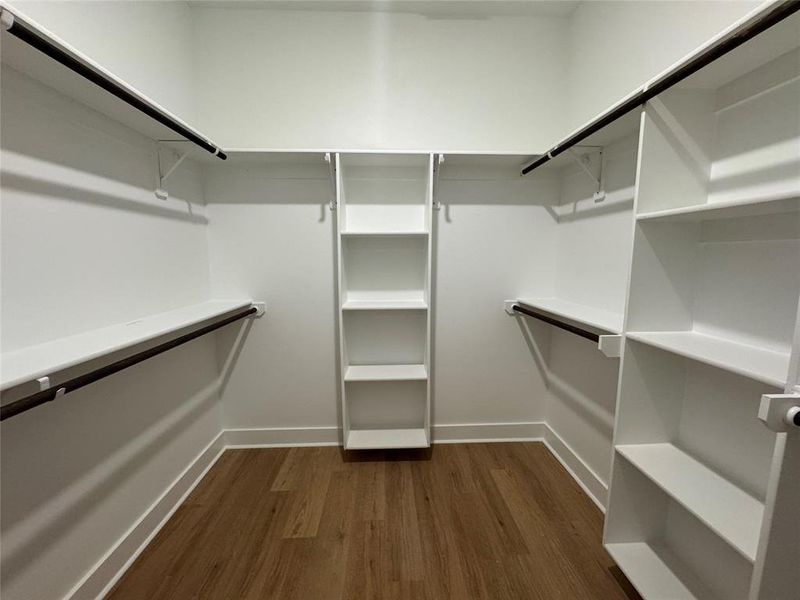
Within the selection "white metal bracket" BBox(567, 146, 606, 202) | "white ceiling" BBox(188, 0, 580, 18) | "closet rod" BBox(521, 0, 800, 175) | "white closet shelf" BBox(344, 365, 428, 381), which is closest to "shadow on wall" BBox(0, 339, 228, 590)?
"white closet shelf" BBox(344, 365, 428, 381)

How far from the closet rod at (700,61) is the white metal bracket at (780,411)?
813 mm

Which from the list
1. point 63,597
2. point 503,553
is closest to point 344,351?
point 503,553

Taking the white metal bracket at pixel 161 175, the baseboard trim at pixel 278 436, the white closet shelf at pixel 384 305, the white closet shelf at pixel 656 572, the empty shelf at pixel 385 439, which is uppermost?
the white metal bracket at pixel 161 175

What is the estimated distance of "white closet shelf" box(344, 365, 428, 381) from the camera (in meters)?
1.89

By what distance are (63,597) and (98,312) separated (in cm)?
97

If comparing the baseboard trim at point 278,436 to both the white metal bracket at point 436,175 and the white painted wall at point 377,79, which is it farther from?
the white painted wall at point 377,79

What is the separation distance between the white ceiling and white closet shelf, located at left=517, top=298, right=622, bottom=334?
5.70 feet

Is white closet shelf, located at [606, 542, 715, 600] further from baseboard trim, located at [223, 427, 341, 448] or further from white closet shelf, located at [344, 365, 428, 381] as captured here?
baseboard trim, located at [223, 427, 341, 448]

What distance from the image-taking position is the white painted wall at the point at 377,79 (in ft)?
6.19

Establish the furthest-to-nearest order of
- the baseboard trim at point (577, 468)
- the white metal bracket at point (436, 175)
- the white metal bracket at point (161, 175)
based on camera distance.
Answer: the white metal bracket at point (436, 175)
the baseboard trim at point (577, 468)
the white metal bracket at point (161, 175)

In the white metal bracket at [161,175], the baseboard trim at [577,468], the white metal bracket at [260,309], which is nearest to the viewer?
the white metal bracket at [161,175]

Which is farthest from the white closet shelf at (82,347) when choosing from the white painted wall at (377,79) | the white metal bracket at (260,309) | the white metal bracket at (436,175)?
the white metal bracket at (436,175)

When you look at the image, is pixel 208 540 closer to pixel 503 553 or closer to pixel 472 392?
pixel 503 553

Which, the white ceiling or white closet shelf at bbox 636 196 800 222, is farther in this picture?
the white ceiling
